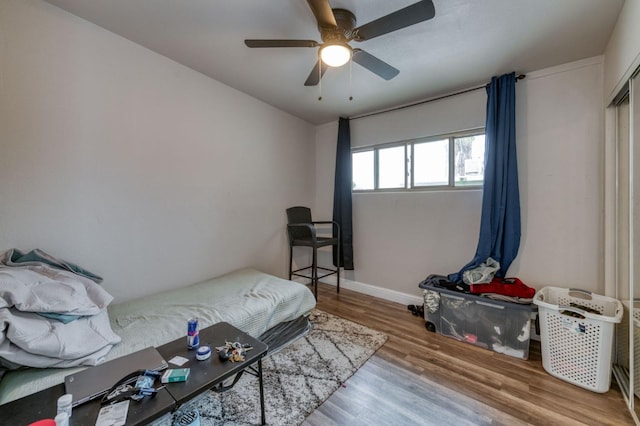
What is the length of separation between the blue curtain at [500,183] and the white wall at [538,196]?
134 mm

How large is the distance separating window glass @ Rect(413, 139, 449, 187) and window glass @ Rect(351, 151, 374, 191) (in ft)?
1.92

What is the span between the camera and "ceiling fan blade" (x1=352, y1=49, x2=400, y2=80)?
1.67m

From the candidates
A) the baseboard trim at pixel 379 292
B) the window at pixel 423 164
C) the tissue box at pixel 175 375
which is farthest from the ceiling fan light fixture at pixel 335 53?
the baseboard trim at pixel 379 292

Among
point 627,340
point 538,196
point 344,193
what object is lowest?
point 627,340

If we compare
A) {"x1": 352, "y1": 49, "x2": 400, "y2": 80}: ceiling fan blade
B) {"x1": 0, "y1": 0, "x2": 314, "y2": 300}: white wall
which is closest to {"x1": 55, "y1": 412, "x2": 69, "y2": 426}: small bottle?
{"x1": 0, "y1": 0, "x2": 314, "y2": 300}: white wall

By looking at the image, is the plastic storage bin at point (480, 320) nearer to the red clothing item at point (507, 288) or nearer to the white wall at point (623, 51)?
the red clothing item at point (507, 288)

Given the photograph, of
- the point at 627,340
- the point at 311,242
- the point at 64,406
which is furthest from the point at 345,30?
the point at 627,340

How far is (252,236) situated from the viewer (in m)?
2.92

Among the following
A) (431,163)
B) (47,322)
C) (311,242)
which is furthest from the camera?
(311,242)

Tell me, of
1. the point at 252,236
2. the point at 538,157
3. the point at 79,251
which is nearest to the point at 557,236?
the point at 538,157

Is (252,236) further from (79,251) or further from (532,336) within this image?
(532,336)

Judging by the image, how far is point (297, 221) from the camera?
134 inches

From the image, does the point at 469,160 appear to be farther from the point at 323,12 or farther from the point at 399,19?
the point at 323,12

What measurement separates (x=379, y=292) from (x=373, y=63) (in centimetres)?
255
